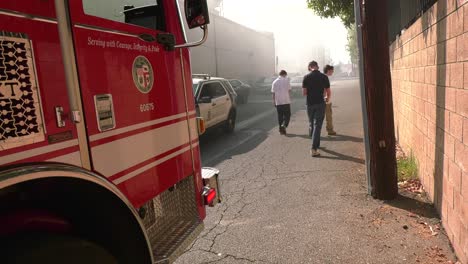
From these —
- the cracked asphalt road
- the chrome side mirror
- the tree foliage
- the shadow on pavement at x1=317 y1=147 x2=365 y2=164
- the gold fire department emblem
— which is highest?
the tree foliage

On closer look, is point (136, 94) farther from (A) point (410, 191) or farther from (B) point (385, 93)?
(A) point (410, 191)

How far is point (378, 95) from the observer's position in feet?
16.2

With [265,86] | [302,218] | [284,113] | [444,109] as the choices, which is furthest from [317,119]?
[265,86]

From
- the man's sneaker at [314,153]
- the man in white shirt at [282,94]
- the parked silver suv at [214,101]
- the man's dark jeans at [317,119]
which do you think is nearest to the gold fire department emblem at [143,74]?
the man's dark jeans at [317,119]

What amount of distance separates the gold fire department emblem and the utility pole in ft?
10.2

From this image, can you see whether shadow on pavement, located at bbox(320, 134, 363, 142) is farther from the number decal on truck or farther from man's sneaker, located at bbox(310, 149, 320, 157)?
the number decal on truck

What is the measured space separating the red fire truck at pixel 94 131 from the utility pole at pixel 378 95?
2.59 metres

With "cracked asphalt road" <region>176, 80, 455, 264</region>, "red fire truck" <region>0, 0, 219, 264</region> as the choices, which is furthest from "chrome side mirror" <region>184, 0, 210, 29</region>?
"cracked asphalt road" <region>176, 80, 455, 264</region>

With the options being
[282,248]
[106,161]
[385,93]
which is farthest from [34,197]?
[385,93]

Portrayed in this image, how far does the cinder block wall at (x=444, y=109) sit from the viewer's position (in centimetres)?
327

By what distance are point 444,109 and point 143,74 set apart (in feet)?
9.87

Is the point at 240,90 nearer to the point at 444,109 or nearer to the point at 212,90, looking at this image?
the point at 212,90

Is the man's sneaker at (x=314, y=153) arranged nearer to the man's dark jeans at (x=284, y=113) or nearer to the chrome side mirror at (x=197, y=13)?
the man's dark jeans at (x=284, y=113)

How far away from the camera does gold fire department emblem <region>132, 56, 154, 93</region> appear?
2.68 meters
